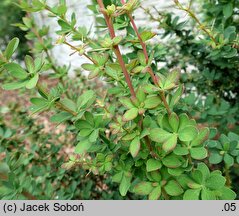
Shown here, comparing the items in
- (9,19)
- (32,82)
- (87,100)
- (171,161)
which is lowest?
(9,19)

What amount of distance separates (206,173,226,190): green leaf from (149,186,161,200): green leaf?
123mm

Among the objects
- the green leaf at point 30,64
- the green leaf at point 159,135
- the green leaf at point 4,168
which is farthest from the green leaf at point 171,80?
the green leaf at point 4,168

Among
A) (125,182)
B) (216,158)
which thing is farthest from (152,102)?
→ (216,158)

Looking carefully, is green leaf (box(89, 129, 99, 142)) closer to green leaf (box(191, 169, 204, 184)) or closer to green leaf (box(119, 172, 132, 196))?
green leaf (box(119, 172, 132, 196))

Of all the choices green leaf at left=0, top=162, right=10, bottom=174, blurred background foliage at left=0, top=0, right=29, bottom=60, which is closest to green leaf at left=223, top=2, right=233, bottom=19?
green leaf at left=0, top=162, right=10, bottom=174

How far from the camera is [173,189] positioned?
0.81 m

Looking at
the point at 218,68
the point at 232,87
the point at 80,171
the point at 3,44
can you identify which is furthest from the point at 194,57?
the point at 3,44

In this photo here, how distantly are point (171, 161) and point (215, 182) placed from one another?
0.40 ft

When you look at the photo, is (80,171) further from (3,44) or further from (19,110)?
(3,44)

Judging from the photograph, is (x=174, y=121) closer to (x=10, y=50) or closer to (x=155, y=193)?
(x=155, y=193)

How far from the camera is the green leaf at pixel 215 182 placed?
79 centimetres

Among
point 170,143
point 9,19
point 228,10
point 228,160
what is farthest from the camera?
point 9,19

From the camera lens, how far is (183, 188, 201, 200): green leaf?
2.60 ft

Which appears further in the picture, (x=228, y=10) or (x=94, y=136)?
(x=228, y=10)
